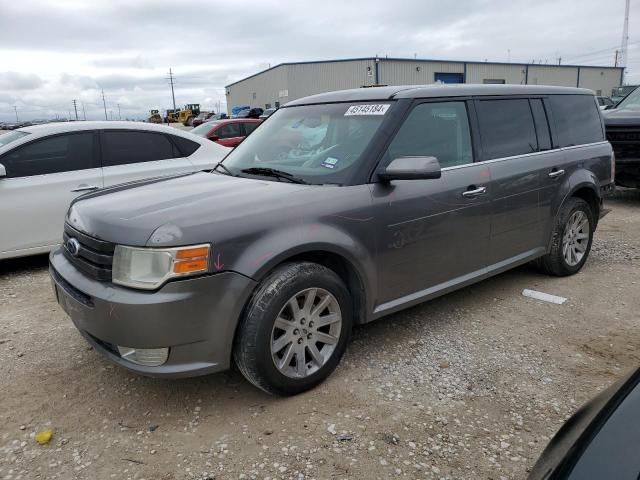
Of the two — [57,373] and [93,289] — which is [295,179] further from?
[57,373]

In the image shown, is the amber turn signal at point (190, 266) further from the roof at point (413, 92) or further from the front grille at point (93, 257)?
the roof at point (413, 92)

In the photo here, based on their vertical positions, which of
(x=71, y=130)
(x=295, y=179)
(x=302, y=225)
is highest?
(x=71, y=130)

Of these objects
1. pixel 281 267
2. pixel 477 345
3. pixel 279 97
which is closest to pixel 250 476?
pixel 281 267

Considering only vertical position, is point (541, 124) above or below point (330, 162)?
above

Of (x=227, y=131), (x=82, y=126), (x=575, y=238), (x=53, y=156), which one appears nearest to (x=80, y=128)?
(x=82, y=126)

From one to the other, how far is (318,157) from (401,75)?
133ft

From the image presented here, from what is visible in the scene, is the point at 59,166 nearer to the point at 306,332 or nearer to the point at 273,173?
the point at 273,173

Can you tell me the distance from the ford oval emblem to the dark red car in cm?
815

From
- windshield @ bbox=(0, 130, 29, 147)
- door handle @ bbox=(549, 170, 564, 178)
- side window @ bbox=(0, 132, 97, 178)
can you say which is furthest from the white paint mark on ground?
windshield @ bbox=(0, 130, 29, 147)

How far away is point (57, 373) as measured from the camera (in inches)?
131

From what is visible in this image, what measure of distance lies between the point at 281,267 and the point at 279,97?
48.4 meters

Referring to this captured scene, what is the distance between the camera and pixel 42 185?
17.1 ft

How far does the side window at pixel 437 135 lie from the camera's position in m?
3.41

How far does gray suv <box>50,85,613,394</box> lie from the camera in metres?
2.56
